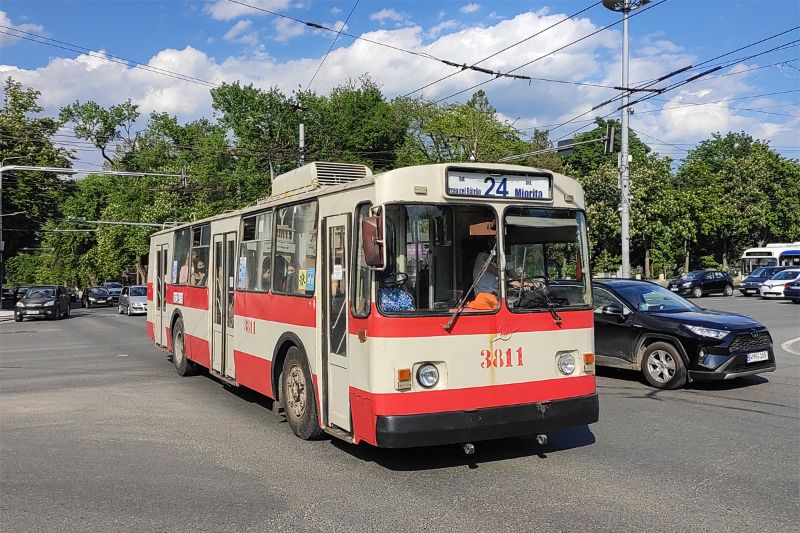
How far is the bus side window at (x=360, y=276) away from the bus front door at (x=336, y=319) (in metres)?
0.16

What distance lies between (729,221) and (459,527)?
61.4 meters

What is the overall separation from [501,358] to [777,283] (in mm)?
36627

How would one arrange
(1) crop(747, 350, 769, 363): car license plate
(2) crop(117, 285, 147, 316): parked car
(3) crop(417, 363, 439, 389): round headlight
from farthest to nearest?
(2) crop(117, 285, 147, 316): parked car < (1) crop(747, 350, 769, 363): car license plate < (3) crop(417, 363, 439, 389): round headlight

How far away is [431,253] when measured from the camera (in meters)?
6.06

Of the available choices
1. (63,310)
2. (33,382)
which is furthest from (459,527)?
(63,310)

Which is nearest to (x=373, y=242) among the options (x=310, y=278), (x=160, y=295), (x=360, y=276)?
(x=360, y=276)

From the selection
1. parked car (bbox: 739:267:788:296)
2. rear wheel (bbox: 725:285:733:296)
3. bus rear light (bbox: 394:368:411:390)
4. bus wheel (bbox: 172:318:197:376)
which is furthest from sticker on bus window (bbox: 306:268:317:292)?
rear wheel (bbox: 725:285:733:296)

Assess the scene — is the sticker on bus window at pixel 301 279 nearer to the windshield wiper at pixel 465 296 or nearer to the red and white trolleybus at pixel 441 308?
the red and white trolleybus at pixel 441 308

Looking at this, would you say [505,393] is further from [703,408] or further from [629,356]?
[629,356]

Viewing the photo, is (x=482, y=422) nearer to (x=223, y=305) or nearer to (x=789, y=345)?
(x=223, y=305)

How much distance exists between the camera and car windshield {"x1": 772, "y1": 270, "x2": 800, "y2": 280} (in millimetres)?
37109

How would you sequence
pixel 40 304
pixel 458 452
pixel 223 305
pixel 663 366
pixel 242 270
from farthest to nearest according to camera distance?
pixel 40 304 → pixel 663 366 → pixel 223 305 → pixel 242 270 → pixel 458 452

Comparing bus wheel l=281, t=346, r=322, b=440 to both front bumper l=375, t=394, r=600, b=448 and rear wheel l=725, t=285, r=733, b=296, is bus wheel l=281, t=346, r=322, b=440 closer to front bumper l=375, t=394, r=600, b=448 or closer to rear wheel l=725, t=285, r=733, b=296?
front bumper l=375, t=394, r=600, b=448

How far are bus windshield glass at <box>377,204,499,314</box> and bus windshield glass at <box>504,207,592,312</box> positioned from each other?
0.25 m
